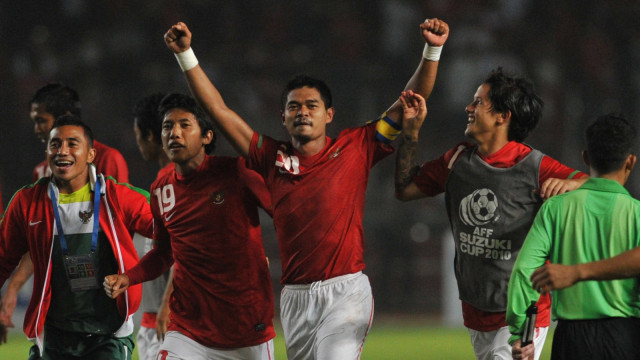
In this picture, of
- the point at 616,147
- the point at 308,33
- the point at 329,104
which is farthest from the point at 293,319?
the point at 308,33

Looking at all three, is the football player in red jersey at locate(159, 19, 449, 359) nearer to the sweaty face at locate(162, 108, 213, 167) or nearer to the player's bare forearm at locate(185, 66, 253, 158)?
the player's bare forearm at locate(185, 66, 253, 158)

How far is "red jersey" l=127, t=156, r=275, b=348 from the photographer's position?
4.55 metres

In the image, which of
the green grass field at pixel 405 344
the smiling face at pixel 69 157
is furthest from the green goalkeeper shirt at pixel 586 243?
the green grass field at pixel 405 344

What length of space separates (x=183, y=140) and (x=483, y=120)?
1636mm

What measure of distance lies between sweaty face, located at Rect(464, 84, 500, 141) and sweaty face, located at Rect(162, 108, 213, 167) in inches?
58.2

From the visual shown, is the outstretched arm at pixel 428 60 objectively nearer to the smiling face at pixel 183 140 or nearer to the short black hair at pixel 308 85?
the short black hair at pixel 308 85

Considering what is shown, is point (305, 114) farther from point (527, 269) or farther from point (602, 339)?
point (602, 339)

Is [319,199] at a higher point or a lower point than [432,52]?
lower

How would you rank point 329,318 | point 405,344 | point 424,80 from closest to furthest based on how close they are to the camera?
point 329,318, point 424,80, point 405,344

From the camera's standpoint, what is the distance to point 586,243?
3660 mm

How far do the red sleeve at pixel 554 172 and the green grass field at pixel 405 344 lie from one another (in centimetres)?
480

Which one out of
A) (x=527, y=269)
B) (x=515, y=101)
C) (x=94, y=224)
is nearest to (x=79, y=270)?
(x=94, y=224)

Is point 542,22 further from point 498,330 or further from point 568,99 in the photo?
point 498,330

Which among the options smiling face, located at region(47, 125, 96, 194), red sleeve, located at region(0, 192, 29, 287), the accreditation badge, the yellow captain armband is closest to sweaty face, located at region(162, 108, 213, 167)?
smiling face, located at region(47, 125, 96, 194)
